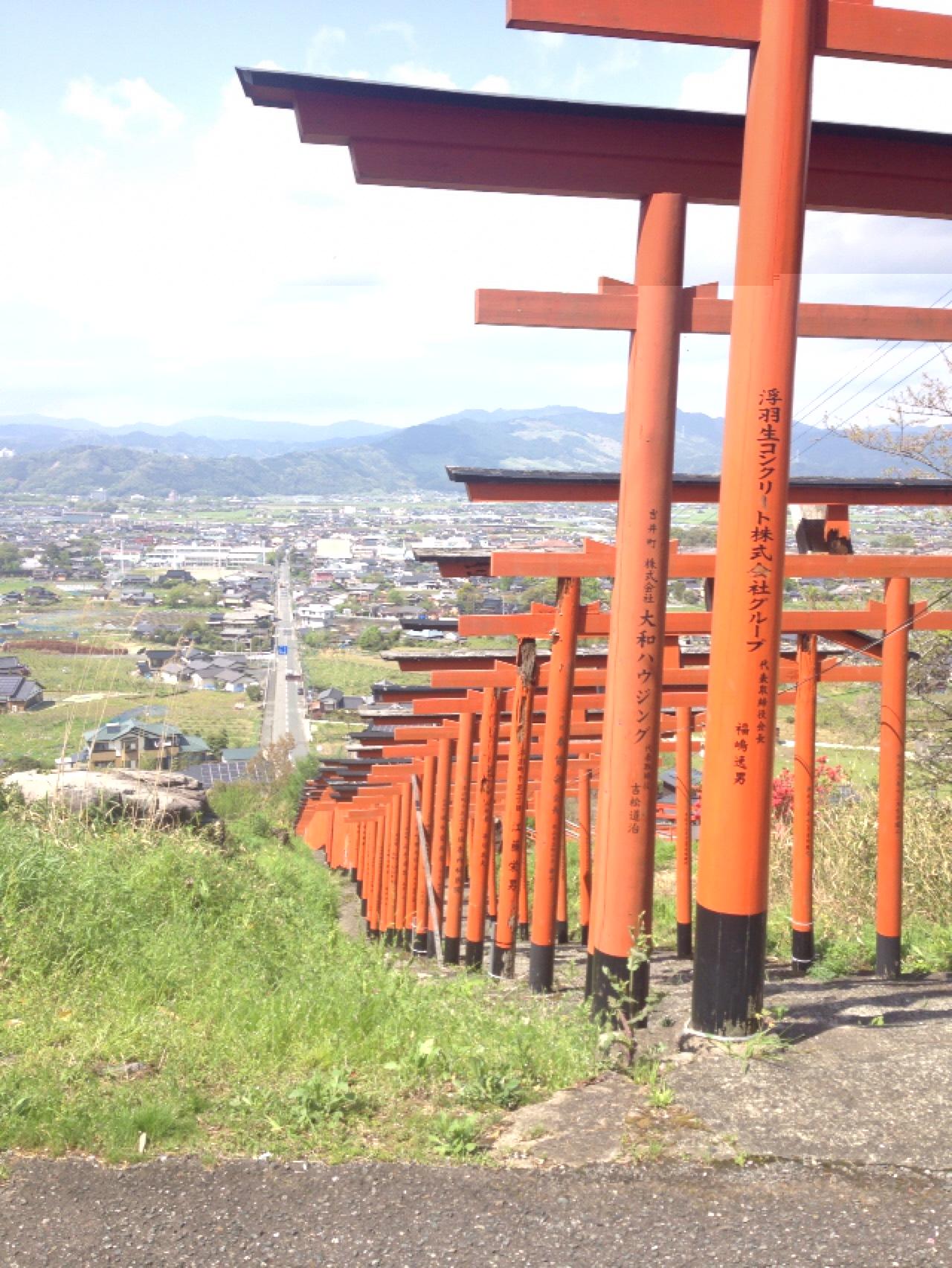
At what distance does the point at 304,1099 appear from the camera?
13.6 feet

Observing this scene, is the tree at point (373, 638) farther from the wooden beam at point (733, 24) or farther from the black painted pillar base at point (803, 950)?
the wooden beam at point (733, 24)

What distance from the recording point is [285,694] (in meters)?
60.0

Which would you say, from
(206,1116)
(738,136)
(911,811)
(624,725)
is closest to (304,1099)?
(206,1116)

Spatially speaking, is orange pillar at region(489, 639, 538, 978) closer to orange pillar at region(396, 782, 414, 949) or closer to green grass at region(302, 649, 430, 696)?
orange pillar at region(396, 782, 414, 949)

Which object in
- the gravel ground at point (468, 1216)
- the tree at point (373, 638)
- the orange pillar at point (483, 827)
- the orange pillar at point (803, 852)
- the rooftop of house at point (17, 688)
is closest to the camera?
the gravel ground at point (468, 1216)

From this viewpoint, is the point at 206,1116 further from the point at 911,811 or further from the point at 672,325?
the point at 911,811

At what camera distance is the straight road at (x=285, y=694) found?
52.0 meters

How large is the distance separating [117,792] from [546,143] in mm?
7340

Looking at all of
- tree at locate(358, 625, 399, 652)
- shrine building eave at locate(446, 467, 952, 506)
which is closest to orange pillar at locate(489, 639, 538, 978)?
shrine building eave at locate(446, 467, 952, 506)

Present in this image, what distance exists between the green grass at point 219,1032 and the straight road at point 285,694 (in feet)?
121

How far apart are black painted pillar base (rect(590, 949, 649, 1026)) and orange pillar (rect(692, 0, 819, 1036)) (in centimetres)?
32

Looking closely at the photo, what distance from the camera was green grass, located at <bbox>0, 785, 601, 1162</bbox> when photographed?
4.02 m

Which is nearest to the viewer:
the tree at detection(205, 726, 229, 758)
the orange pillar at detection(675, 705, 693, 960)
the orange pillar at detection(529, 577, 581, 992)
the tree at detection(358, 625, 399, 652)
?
the orange pillar at detection(529, 577, 581, 992)

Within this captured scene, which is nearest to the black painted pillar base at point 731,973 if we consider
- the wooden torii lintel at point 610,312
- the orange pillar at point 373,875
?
the wooden torii lintel at point 610,312
